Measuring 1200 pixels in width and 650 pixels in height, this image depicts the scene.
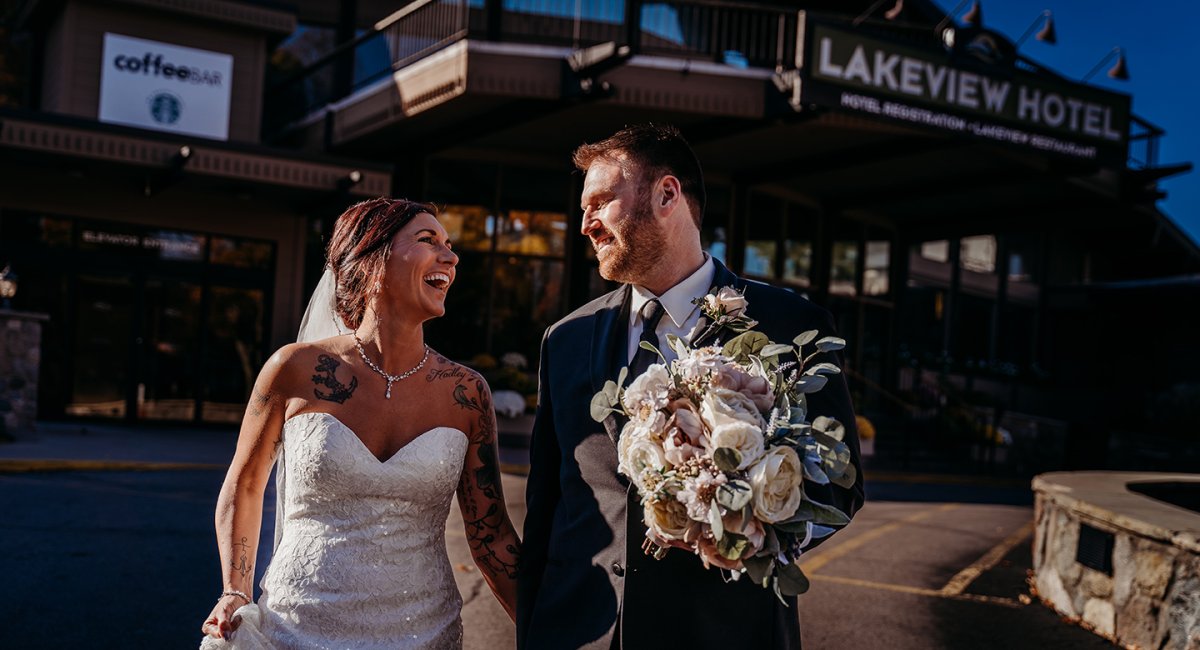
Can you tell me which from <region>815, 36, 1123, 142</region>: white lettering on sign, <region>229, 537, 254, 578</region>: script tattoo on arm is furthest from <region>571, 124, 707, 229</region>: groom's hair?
<region>815, 36, 1123, 142</region>: white lettering on sign

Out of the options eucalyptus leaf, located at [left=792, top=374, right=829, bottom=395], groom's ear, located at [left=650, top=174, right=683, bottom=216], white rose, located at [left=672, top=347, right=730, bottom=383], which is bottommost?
eucalyptus leaf, located at [left=792, top=374, right=829, bottom=395]

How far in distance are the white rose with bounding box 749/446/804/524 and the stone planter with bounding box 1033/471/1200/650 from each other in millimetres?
4691

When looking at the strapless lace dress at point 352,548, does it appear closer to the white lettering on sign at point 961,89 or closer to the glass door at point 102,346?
the white lettering on sign at point 961,89

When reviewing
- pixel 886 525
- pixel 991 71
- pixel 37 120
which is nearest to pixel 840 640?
pixel 886 525

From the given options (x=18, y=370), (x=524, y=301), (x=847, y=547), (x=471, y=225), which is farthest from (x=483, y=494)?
(x=471, y=225)

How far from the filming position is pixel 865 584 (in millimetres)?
7801

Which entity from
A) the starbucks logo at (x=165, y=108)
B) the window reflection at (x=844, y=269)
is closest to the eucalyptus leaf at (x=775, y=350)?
the starbucks logo at (x=165, y=108)

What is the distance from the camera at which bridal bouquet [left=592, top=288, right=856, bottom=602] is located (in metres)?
2.08

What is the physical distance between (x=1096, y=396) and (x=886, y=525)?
58.0 ft

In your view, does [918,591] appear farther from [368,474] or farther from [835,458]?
[835,458]

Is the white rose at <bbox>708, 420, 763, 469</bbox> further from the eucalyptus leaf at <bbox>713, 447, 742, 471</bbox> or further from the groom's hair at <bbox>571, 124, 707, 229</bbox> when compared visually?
the groom's hair at <bbox>571, 124, 707, 229</bbox>

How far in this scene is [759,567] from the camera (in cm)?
214

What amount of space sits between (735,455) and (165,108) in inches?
705

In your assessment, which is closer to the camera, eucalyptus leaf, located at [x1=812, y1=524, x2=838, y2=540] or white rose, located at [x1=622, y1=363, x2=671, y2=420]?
white rose, located at [x1=622, y1=363, x2=671, y2=420]
